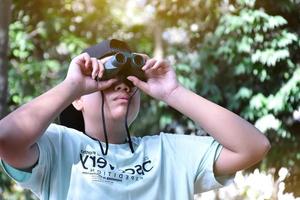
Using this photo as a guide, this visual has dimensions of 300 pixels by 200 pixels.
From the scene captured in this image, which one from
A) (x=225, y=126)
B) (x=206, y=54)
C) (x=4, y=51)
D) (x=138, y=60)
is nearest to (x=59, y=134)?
(x=138, y=60)

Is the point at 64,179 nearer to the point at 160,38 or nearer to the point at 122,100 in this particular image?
the point at 122,100

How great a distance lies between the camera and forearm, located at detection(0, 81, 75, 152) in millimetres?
1169

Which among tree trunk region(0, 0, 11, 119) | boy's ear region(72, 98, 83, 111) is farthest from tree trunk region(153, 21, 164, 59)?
boy's ear region(72, 98, 83, 111)

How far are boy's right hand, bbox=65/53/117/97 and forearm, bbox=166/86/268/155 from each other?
0.18m

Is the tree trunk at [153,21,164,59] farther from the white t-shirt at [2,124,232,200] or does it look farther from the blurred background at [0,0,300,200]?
the white t-shirt at [2,124,232,200]

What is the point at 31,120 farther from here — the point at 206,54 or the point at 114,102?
the point at 206,54

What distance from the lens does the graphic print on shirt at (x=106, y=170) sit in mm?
1256

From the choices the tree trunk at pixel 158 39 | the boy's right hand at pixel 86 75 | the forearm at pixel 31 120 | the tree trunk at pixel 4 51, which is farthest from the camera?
the tree trunk at pixel 158 39


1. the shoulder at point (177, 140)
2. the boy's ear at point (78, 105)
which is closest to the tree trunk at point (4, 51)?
the boy's ear at point (78, 105)

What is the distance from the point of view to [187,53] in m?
5.32

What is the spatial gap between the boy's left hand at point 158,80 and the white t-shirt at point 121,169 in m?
0.11

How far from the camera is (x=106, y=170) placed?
1.26 meters

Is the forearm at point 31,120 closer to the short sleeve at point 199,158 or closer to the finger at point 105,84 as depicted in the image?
the finger at point 105,84

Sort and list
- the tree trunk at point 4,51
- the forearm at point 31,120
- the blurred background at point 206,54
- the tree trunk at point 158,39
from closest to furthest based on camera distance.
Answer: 1. the forearm at point 31,120
2. the tree trunk at point 4,51
3. the blurred background at point 206,54
4. the tree trunk at point 158,39
